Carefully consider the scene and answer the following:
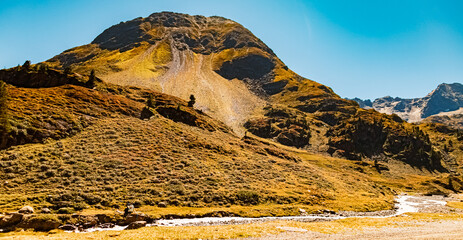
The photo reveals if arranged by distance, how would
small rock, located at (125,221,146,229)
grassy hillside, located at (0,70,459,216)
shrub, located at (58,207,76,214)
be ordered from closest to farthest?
small rock, located at (125,221,146,229) < shrub, located at (58,207,76,214) < grassy hillside, located at (0,70,459,216)

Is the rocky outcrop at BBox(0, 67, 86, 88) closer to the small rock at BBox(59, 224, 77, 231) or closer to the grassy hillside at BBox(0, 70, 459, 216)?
the grassy hillside at BBox(0, 70, 459, 216)

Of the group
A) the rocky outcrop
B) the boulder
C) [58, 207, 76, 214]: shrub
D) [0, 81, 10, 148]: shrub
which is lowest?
the boulder

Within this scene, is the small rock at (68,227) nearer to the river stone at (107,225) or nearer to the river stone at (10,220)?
the river stone at (107,225)

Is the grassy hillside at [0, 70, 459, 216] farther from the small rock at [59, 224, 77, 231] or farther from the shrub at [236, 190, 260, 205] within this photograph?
the small rock at [59, 224, 77, 231]

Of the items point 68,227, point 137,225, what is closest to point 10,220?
point 68,227

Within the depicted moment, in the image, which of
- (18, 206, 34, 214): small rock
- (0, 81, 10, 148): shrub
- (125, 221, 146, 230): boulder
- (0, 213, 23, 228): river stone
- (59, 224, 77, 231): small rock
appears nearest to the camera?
(0, 213, 23, 228): river stone

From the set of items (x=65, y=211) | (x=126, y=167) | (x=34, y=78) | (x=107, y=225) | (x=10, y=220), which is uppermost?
(x=34, y=78)

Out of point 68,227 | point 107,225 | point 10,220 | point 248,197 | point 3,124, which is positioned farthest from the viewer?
point 248,197

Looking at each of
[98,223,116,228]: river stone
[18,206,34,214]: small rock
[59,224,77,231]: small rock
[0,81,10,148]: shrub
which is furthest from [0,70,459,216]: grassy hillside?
[59,224,77,231]: small rock

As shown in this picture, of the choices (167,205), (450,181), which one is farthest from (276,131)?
(167,205)

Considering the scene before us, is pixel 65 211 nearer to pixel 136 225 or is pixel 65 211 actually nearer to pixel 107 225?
pixel 107 225

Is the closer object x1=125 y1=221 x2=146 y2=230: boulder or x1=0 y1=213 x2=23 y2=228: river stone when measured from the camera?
x1=0 y1=213 x2=23 y2=228: river stone

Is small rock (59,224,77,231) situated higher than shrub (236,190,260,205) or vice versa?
small rock (59,224,77,231)

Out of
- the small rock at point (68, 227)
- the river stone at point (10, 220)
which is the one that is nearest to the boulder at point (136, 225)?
the small rock at point (68, 227)
